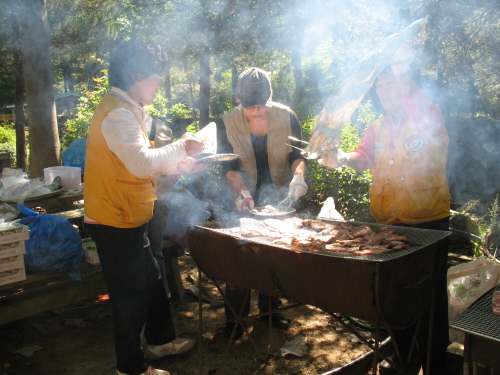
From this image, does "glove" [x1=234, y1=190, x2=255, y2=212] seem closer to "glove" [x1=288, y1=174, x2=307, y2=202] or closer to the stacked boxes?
"glove" [x1=288, y1=174, x2=307, y2=202]

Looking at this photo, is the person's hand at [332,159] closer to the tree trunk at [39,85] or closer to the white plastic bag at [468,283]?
the white plastic bag at [468,283]

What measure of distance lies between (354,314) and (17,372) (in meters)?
2.74

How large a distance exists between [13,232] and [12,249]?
13 cm

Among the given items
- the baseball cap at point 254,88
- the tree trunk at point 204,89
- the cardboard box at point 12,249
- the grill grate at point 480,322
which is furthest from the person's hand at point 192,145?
→ the tree trunk at point 204,89

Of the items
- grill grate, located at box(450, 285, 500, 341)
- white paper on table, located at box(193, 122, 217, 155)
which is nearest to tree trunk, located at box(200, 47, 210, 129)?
white paper on table, located at box(193, 122, 217, 155)

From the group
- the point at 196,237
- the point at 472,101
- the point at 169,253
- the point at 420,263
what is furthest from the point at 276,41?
the point at 420,263

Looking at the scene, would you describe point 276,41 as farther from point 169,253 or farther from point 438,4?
point 169,253

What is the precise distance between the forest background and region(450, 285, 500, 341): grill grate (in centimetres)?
167

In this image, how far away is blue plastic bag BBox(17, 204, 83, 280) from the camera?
3.17 metres

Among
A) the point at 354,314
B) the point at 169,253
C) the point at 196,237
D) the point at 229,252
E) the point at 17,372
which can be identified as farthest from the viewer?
the point at 169,253

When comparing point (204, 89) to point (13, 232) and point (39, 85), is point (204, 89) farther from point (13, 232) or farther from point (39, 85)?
point (13, 232)

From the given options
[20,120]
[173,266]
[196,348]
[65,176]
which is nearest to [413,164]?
[196,348]

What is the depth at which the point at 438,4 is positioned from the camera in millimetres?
4309

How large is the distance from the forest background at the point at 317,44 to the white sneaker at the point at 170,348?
2.34 metres
